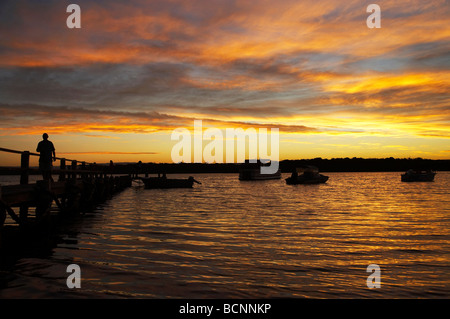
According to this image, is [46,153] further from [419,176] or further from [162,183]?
[419,176]

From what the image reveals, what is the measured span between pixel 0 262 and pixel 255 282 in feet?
21.9

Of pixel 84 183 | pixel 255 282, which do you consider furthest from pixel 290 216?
pixel 255 282

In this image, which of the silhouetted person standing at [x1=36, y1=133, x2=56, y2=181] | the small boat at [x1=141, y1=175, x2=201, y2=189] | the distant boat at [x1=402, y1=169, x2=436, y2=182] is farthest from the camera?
the distant boat at [x1=402, y1=169, x2=436, y2=182]

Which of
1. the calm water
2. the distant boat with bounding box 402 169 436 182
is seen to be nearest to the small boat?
the calm water

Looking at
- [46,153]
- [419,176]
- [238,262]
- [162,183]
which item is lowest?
[238,262]

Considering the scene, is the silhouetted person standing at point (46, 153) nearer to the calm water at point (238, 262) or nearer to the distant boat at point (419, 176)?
Result: the calm water at point (238, 262)

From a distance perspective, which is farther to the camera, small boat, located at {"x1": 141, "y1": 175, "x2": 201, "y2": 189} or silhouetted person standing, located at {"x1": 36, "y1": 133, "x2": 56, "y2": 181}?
small boat, located at {"x1": 141, "y1": 175, "x2": 201, "y2": 189}

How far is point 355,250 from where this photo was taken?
42.0ft

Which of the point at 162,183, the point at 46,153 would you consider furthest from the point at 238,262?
the point at 162,183

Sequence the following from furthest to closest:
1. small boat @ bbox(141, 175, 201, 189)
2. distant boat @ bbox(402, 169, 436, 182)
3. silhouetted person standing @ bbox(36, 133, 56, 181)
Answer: distant boat @ bbox(402, 169, 436, 182) → small boat @ bbox(141, 175, 201, 189) → silhouetted person standing @ bbox(36, 133, 56, 181)

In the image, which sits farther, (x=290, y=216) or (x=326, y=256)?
(x=290, y=216)

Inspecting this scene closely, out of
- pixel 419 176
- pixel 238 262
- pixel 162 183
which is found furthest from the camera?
pixel 419 176

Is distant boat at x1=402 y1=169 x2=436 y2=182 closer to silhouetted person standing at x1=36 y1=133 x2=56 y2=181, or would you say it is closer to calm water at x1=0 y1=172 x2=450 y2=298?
calm water at x1=0 y1=172 x2=450 y2=298
